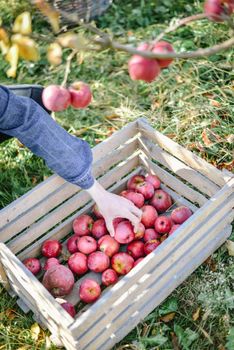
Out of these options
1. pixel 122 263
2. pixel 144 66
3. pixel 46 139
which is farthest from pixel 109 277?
pixel 144 66

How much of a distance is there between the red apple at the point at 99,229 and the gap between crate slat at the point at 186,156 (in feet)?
1.80

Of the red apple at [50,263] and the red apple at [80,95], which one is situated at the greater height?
the red apple at [80,95]

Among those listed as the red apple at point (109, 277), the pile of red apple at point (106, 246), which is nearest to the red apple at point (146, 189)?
the pile of red apple at point (106, 246)

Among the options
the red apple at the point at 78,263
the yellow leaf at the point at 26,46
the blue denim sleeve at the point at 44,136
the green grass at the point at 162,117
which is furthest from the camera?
the red apple at the point at 78,263

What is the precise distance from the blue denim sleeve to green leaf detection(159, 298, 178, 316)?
740mm

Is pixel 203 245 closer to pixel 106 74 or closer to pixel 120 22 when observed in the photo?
pixel 106 74

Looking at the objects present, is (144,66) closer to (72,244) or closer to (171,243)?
(171,243)

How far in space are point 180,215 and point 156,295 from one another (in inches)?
18.3

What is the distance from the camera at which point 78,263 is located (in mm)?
2623

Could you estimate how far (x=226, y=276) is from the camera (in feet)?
8.73

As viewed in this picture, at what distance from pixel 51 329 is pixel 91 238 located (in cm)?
52

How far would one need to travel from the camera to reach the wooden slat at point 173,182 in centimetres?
282

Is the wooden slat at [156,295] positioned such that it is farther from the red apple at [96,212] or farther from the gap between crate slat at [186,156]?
the red apple at [96,212]

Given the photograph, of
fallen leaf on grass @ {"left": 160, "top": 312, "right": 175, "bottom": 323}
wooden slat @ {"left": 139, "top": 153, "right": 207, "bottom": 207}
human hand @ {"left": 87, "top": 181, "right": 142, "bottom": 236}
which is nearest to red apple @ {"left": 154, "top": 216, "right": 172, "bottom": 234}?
human hand @ {"left": 87, "top": 181, "right": 142, "bottom": 236}
